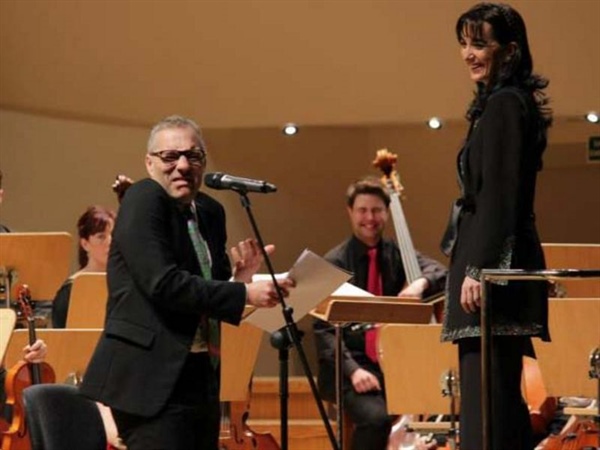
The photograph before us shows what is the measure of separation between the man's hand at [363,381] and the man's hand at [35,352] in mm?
1645

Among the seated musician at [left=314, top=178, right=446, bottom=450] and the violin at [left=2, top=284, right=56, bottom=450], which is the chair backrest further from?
the seated musician at [left=314, top=178, right=446, bottom=450]

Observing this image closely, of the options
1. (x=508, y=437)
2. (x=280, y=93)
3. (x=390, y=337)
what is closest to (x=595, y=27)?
(x=280, y=93)

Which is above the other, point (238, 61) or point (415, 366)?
point (238, 61)

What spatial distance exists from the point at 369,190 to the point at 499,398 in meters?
3.12

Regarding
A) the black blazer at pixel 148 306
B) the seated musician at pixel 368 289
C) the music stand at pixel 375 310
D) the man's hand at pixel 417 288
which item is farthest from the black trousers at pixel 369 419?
the black blazer at pixel 148 306

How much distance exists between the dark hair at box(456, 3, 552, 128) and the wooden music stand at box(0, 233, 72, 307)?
2.25 metres

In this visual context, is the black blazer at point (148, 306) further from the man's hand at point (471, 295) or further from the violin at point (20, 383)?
the violin at point (20, 383)

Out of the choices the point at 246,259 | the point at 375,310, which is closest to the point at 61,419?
the point at 246,259

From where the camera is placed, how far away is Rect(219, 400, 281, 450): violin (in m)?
6.02

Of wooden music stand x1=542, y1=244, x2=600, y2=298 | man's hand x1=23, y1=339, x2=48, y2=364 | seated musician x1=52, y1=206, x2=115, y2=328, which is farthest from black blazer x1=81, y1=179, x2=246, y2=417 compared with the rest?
seated musician x1=52, y1=206, x2=115, y2=328

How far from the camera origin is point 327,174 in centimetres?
916

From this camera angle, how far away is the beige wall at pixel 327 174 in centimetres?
868

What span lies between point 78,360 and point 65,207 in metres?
3.26

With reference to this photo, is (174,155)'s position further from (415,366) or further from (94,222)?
(94,222)
